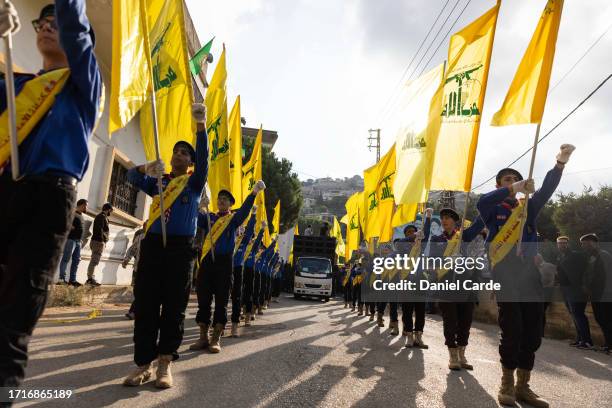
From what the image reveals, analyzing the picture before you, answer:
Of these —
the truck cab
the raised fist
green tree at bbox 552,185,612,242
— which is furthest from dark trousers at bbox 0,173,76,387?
green tree at bbox 552,185,612,242

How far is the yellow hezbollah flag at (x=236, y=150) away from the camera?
7.30 meters

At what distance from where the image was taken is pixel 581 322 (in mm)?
8836

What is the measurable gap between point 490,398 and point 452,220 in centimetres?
316

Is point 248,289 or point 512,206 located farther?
point 248,289

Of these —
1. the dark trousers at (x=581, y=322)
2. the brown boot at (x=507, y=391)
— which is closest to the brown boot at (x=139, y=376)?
the brown boot at (x=507, y=391)

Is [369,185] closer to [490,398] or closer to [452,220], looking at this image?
[452,220]

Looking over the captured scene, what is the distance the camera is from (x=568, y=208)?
27.4 meters

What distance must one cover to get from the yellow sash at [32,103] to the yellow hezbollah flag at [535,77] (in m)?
4.33

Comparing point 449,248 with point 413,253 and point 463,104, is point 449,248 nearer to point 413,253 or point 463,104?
point 413,253

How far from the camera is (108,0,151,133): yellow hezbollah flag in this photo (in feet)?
9.78

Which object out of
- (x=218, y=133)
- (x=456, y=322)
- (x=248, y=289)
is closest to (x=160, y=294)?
(x=218, y=133)

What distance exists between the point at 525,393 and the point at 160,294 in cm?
337

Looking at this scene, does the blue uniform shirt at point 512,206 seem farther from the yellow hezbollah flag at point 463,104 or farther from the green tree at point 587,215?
the green tree at point 587,215

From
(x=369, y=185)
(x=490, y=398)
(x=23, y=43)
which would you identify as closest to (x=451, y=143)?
(x=490, y=398)
